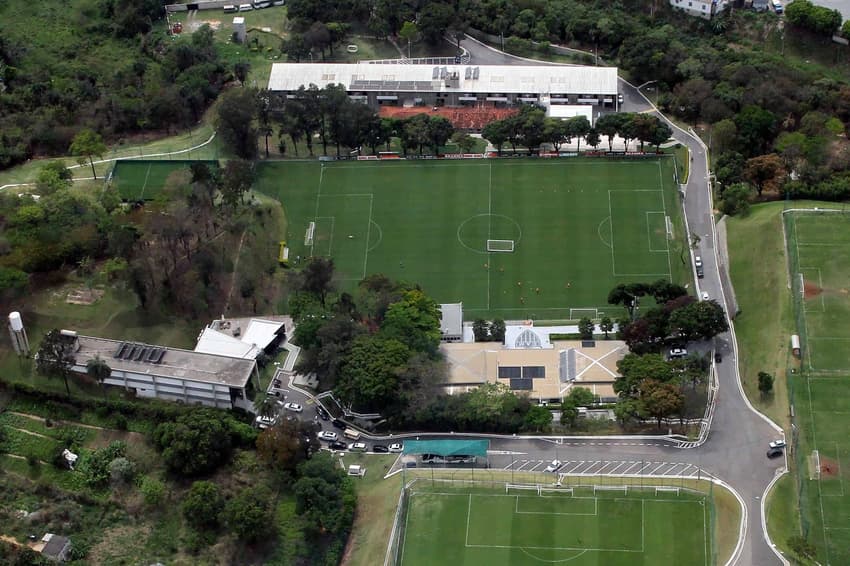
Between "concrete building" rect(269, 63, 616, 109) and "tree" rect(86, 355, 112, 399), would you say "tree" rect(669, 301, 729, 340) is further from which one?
"tree" rect(86, 355, 112, 399)

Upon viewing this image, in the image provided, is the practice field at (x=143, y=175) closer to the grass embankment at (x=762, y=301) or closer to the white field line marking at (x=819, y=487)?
the grass embankment at (x=762, y=301)

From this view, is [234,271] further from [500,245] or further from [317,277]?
[500,245]

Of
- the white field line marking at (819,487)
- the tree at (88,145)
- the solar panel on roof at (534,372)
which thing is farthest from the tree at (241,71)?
the white field line marking at (819,487)

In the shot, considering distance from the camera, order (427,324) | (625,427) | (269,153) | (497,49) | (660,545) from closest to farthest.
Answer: (660,545) → (625,427) → (427,324) → (269,153) → (497,49)

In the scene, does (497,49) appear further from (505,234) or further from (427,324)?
(427,324)

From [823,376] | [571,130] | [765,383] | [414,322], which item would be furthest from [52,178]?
[823,376]

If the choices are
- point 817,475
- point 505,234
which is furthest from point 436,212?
point 817,475

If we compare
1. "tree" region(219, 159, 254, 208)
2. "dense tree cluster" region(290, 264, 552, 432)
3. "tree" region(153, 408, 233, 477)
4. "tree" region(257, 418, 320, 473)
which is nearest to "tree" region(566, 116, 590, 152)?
"dense tree cluster" region(290, 264, 552, 432)
